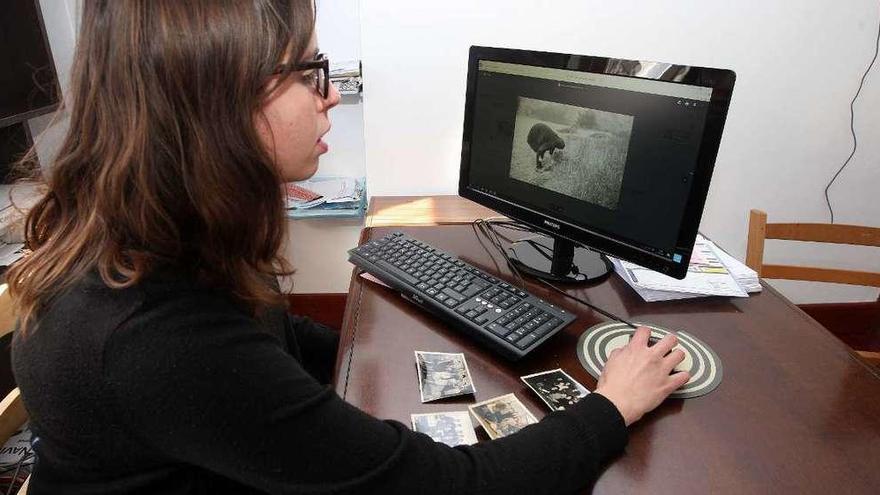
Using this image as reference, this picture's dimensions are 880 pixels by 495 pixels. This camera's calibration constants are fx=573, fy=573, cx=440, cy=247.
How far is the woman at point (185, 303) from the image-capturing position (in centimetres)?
54

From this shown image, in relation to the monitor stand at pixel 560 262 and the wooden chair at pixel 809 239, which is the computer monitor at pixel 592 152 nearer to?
the monitor stand at pixel 560 262

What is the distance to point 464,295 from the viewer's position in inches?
38.3

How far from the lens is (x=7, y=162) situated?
1828 mm

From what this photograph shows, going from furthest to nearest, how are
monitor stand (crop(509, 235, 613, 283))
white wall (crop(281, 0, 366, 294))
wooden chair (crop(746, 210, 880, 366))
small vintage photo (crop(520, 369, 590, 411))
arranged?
white wall (crop(281, 0, 366, 294)) < wooden chair (crop(746, 210, 880, 366)) < monitor stand (crop(509, 235, 613, 283)) < small vintage photo (crop(520, 369, 590, 411))

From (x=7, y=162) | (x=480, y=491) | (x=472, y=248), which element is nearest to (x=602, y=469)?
(x=480, y=491)

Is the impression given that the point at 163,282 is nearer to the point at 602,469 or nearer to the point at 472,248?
the point at 602,469

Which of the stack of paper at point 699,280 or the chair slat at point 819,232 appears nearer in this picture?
the stack of paper at point 699,280

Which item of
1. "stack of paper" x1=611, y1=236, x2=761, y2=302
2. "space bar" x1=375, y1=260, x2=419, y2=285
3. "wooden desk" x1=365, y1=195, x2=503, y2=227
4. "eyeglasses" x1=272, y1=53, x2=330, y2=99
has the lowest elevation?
"wooden desk" x1=365, y1=195, x2=503, y2=227

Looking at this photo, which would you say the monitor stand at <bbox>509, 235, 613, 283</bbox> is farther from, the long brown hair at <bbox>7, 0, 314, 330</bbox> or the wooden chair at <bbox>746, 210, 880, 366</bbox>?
the long brown hair at <bbox>7, 0, 314, 330</bbox>

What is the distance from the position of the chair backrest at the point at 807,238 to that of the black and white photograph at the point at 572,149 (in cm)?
53

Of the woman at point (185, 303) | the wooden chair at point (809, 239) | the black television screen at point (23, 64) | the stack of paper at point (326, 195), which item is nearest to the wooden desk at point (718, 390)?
the woman at point (185, 303)

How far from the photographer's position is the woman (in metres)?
0.54

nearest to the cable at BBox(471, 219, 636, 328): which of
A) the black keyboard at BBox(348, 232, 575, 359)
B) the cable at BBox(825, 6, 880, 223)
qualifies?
the black keyboard at BBox(348, 232, 575, 359)

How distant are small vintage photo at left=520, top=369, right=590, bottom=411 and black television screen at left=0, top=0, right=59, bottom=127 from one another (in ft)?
5.26
